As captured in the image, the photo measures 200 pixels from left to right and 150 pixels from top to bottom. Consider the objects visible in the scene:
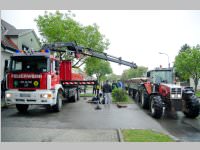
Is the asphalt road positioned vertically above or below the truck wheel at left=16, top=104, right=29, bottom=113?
below

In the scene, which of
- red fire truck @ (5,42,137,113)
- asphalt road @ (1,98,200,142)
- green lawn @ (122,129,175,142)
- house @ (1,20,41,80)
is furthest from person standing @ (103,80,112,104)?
house @ (1,20,41,80)

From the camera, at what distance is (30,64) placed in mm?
12547

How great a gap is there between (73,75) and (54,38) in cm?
1243

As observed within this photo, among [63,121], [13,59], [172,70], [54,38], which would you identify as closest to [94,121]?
[63,121]

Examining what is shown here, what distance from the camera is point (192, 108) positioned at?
12320 mm

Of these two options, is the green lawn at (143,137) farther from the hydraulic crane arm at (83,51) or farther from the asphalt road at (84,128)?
the hydraulic crane arm at (83,51)

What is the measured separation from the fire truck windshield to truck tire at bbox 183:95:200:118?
24.2 feet

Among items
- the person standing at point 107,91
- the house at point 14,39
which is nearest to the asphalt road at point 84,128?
the person standing at point 107,91

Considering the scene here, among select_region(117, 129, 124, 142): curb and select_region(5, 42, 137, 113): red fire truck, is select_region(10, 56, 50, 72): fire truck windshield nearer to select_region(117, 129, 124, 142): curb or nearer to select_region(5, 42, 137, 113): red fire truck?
select_region(5, 42, 137, 113): red fire truck

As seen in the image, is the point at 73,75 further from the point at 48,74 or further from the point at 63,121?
the point at 63,121

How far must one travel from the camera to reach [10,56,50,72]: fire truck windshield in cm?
1246

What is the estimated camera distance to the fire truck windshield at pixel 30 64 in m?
12.5

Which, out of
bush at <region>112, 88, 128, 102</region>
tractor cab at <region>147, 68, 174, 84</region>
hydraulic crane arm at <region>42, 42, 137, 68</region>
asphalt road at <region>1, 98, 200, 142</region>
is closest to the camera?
asphalt road at <region>1, 98, 200, 142</region>

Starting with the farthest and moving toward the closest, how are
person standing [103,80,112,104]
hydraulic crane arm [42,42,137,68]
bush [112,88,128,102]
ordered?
bush [112,88,128,102] < person standing [103,80,112,104] < hydraulic crane arm [42,42,137,68]
